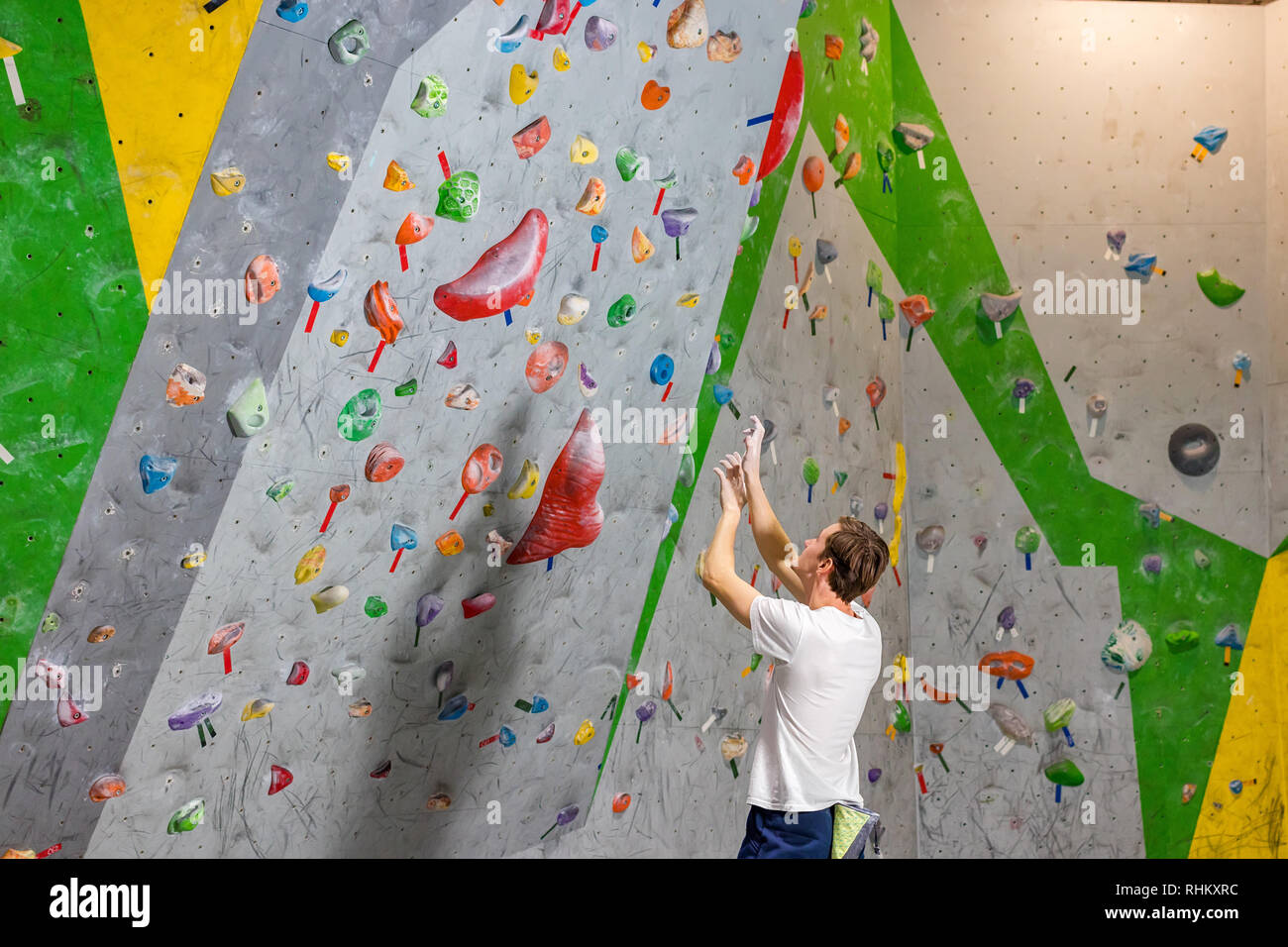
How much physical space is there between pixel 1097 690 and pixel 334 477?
318cm

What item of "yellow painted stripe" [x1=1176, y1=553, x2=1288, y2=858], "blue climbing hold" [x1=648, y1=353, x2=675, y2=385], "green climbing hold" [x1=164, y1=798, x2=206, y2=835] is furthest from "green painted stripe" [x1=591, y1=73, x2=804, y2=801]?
"yellow painted stripe" [x1=1176, y1=553, x2=1288, y2=858]

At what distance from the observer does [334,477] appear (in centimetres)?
235

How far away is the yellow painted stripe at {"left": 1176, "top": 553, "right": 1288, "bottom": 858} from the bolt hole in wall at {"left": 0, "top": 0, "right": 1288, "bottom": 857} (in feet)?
0.08

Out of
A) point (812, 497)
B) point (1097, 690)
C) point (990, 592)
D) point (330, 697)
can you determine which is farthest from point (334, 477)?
point (1097, 690)

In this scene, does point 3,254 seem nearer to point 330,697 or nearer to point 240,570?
point 240,570

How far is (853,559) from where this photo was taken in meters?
2.41

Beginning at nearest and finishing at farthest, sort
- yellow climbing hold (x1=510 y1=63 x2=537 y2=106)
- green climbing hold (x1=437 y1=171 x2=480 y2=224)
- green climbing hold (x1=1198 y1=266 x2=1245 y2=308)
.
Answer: green climbing hold (x1=437 y1=171 x2=480 y2=224) → yellow climbing hold (x1=510 y1=63 x2=537 y2=106) → green climbing hold (x1=1198 y1=266 x2=1245 y2=308)

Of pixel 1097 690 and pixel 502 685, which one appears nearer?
pixel 502 685

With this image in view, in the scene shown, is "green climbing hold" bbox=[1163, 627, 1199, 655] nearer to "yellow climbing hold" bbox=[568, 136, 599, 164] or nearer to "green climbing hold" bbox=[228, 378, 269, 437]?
"yellow climbing hold" bbox=[568, 136, 599, 164]

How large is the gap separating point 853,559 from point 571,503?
824 mm

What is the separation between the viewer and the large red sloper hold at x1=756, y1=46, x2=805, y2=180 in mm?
3389

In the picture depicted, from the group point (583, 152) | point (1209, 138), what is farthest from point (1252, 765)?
point (583, 152)

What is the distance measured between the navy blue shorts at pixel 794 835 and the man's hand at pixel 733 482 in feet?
2.28

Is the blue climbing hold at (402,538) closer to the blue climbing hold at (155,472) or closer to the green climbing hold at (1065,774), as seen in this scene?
the blue climbing hold at (155,472)
